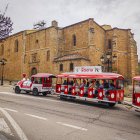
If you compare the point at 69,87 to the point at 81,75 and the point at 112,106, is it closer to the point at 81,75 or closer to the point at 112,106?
the point at 81,75

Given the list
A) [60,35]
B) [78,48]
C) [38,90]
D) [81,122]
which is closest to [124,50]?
[78,48]

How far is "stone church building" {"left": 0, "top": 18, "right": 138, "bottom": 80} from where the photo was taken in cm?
3775

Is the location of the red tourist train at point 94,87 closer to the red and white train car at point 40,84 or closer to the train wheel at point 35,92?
the red and white train car at point 40,84

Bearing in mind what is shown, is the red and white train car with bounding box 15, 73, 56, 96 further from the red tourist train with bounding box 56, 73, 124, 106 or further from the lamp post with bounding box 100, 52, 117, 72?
the lamp post with bounding box 100, 52, 117, 72

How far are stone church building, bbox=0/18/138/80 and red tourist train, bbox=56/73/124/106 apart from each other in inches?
682

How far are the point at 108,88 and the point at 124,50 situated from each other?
28.8 m

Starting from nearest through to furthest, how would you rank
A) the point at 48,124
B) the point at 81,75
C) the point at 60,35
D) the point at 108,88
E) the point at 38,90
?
the point at 48,124 → the point at 108,88 → the point at 81,75 → the point at 38,90 → the point at 60,35

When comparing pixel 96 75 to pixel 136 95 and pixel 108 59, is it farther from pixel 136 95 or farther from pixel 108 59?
pixel 108 59

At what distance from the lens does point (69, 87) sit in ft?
58.7

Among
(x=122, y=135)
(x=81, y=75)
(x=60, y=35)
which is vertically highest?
(x=60, y=35)

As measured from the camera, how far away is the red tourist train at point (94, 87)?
14633 millimetres

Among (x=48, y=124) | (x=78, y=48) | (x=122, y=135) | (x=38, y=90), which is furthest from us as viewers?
(x=78, y=48)

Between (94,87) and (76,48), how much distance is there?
2486cm

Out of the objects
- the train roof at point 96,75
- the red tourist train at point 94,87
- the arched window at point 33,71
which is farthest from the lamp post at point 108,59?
the arched window at point 33,71
